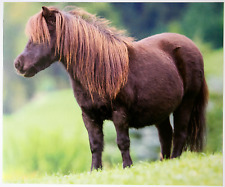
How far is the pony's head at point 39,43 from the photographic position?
3.28m

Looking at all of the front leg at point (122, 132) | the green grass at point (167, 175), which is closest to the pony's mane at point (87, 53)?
the front leg at point (122, 132)

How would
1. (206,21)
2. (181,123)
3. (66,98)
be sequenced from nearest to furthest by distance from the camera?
(181,123), (206,21), (66,98)

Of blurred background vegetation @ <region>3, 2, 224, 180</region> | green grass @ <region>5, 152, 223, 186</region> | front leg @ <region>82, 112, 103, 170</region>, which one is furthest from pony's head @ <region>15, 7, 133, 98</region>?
blurred background vegetation @ <region>3, 2, 224, 180</region>

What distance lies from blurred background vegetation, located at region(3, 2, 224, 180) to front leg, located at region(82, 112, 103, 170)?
1454 mm

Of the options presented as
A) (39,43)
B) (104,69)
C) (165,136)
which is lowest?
(165,136)

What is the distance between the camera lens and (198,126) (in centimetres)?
417

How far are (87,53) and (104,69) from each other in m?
0.23

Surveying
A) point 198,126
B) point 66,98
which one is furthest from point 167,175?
point 66,98

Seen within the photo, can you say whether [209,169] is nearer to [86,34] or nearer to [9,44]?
[86,34]

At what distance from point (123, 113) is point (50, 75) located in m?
2.55

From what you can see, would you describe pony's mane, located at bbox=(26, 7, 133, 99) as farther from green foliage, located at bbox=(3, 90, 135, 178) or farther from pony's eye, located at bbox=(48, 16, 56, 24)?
green foliage, located at bbox=(3, 90, 135, 178)

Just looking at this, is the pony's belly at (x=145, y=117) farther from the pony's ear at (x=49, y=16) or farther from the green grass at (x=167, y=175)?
the pony's ear at (x=49, y=16)

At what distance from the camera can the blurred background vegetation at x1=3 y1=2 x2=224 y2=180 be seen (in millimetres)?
4363

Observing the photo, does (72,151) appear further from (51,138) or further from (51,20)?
(51,20)
